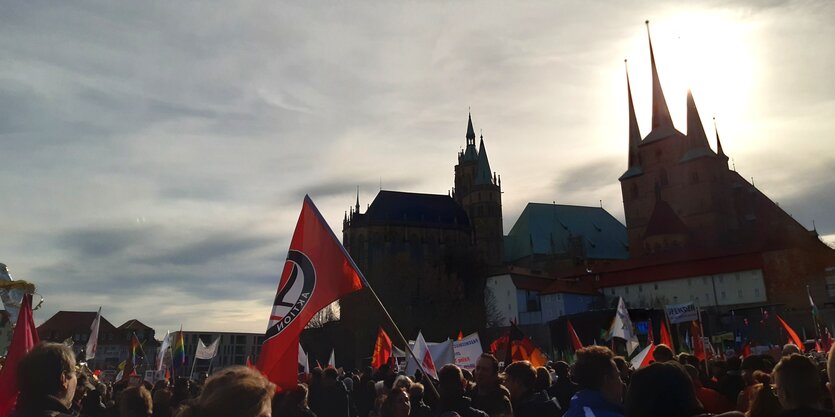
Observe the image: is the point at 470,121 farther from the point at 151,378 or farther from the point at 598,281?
the point at 151,378

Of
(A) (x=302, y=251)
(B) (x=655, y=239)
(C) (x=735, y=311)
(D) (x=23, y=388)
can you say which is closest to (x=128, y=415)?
(D) (x=23, y=388)

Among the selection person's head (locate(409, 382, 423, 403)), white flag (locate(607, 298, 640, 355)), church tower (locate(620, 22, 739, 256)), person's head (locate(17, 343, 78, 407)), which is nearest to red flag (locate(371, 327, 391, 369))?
white flag (locate(607, 298, 640, 355))

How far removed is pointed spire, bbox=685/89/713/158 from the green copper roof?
2503 centimetres

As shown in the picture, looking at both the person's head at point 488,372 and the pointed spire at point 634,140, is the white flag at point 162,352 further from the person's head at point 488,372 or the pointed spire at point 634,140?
the pointed spire at point 634,140

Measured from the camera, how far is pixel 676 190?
9050 centimetres

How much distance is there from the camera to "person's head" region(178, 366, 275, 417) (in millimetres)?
2670

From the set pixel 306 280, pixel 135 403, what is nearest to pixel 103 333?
pixel 306 280

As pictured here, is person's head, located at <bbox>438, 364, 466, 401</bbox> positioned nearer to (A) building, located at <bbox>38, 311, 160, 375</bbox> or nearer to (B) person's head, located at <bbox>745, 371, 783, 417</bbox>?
(B) person's head, located at <bbox>745, 371, 783, 417</bbox>

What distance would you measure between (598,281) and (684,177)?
24034 mm

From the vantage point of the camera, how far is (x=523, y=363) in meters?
5.80

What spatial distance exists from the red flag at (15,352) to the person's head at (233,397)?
137 inches

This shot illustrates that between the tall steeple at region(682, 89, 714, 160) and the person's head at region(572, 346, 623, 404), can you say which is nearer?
the person's head at region(572, 346, 623, 404)

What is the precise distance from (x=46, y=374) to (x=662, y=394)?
3775mm

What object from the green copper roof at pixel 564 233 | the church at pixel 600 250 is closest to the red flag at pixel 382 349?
the church at pixel 600 250
